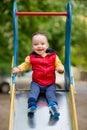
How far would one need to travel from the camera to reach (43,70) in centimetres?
536

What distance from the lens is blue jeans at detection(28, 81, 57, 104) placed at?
5188 mm

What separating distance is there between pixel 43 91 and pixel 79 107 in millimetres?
3416

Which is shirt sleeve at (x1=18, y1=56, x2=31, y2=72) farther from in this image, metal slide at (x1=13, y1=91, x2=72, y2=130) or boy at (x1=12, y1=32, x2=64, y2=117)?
metal slide at (x1=13, y1=91, x2=72, y2=130)

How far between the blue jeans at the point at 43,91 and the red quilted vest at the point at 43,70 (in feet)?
0.16

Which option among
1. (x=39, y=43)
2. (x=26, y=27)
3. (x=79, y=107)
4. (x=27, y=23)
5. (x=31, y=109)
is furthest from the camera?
(x=26, y=27)

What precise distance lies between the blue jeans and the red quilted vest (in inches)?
2.0

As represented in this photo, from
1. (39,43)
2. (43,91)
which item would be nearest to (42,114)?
(43,91)

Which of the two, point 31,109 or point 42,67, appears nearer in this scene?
point 31,109

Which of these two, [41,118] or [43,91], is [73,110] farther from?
[43,91]

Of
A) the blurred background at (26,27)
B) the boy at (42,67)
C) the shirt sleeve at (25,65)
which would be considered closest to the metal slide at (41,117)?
the boy at (42,67)

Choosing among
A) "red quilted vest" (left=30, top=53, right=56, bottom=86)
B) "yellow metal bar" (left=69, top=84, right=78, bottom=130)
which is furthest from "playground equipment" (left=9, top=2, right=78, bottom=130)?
"red quilted vest" (left=30, top=53, right=56, bottom=86)

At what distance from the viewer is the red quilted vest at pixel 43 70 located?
17.6 feet

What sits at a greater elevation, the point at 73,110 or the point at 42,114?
the point at 73,110

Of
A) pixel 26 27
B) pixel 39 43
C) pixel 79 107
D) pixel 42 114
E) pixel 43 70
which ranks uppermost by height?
pixel 39 43
